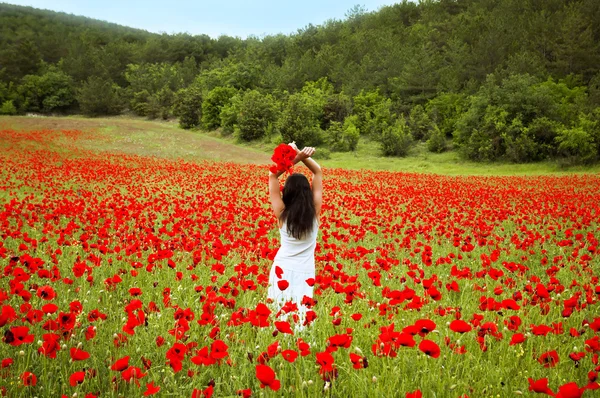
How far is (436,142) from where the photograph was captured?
36.6m

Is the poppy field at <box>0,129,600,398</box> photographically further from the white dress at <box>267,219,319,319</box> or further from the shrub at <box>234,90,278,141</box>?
the shrub at <box>234,90,278,141</box>

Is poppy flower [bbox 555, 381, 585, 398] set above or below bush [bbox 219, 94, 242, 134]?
below

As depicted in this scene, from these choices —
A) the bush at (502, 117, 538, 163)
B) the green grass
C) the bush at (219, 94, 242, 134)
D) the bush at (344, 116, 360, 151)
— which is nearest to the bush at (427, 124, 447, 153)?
the green grass

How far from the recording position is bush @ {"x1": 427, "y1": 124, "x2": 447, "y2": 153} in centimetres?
3647

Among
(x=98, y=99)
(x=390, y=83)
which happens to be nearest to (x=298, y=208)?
(x=390, y=83)

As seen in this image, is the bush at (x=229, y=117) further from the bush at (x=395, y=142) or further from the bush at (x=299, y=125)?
the bush at (x=395, y=142)

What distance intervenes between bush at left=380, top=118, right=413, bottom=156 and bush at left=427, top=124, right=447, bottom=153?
7.35 feet

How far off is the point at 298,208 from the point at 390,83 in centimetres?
4936

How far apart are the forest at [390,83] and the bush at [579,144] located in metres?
0.09

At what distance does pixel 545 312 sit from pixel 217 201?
8.68 metres

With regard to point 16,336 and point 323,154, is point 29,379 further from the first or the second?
point 323,154

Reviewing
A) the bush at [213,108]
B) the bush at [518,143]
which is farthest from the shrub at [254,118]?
the bush at [518,143]

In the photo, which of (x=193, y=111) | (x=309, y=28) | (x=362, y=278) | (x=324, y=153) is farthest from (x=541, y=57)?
(x=309, y=28)

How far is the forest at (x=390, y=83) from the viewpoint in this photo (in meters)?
32.6
